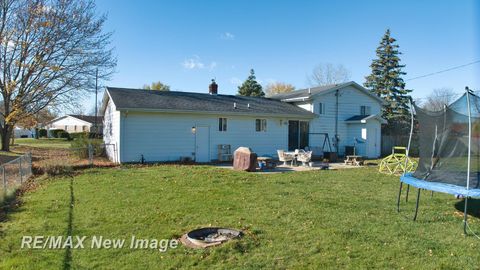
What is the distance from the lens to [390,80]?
1447 inches

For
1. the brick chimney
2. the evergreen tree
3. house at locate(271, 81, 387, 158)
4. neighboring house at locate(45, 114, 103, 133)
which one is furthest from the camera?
neighboring house at locate(45, 114, 103, 133)

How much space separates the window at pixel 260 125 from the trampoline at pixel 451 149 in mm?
13347

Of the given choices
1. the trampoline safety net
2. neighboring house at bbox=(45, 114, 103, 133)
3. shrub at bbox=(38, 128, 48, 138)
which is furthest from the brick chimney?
shrub at bbox=(38, 128, 48, 138)

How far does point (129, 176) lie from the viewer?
13008mm

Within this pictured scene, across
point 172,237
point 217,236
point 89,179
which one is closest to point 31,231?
point 172,237

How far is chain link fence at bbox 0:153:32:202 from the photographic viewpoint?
9672mm

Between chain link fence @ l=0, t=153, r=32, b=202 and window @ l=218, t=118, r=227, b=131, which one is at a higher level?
A: window @ l=218, t=118, r=227, b=131

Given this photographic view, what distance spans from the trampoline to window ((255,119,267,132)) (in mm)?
13347

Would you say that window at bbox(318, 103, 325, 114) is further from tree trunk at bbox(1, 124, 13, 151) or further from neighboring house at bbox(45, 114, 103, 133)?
neighboring house at bbox(45, 114, 103, 133)

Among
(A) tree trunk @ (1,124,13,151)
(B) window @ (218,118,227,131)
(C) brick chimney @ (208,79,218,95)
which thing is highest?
(C) brick chimney @ (208,79,218,95)

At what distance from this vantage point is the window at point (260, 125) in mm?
21039

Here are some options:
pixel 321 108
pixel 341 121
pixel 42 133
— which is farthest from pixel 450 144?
→ pixel 42 133

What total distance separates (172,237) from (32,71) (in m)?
22.0

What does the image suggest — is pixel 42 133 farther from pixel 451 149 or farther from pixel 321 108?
pixel 451 149
